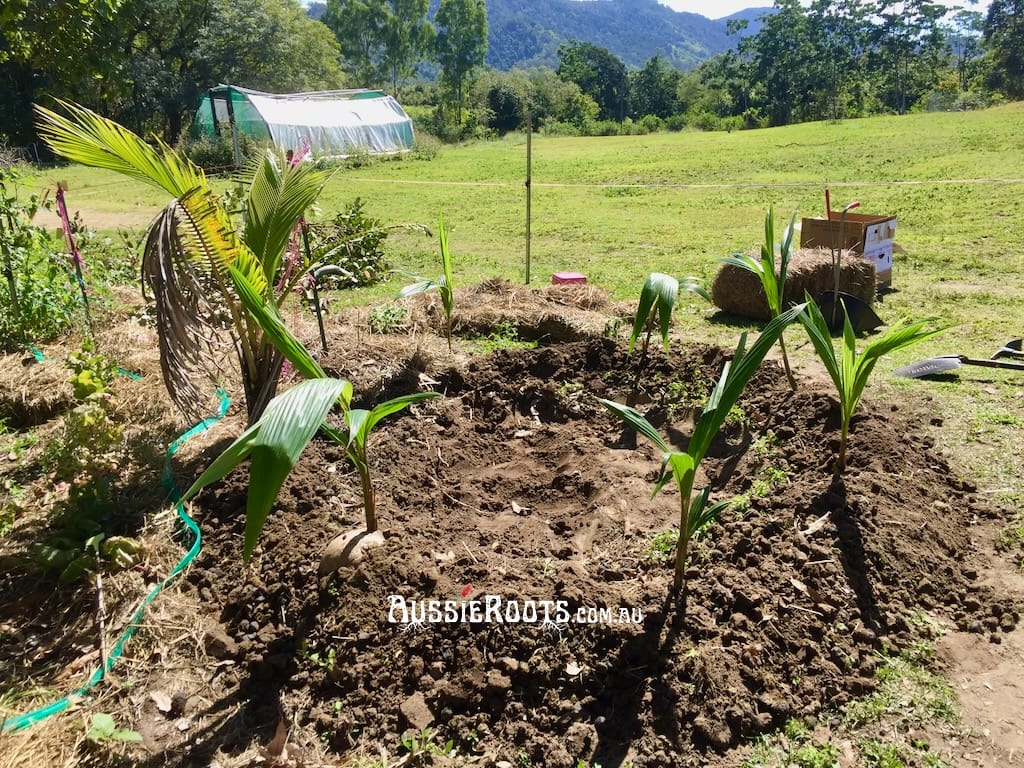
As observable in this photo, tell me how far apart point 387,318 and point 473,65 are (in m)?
60.3

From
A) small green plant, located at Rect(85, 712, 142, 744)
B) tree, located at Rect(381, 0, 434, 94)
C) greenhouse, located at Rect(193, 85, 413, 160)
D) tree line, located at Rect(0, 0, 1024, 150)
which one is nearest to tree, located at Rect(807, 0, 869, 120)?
tree line, located at Rect(0, 0, 1024, 150)

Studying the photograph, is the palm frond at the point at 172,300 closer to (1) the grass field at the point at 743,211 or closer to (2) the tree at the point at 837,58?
(1) the grass field at the point at 743,211

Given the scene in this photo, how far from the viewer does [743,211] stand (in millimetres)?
11586

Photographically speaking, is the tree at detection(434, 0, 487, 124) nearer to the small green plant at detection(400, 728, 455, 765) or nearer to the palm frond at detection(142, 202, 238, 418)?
the palm frond at detection(142, 202, 238, 418)

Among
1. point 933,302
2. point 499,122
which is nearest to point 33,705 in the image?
point 933,302

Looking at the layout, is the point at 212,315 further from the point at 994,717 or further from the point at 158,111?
the point at 158,111

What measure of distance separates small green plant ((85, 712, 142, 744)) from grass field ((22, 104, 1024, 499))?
347cm

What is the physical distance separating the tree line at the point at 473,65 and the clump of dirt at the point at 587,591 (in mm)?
4391

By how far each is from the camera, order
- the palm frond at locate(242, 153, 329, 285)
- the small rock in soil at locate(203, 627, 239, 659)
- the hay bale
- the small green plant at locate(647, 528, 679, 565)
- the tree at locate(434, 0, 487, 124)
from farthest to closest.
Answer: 1. the tree at locate(434, 0, 487, 124)
2. the hay bale
3. the palm frond at locate(242, 153, 329, 285)
4. the small green plant at locate(647, 528, 679, 565)
5. the small rock in soil at locate(203, 627, 239, 659)

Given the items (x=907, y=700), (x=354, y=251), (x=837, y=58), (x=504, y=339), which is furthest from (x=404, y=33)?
(x=907, y=700)

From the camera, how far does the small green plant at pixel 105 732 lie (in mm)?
2049

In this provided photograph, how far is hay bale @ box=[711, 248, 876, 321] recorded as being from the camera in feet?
18.5

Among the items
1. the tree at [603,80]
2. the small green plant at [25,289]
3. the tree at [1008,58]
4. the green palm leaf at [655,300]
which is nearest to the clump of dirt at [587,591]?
the green palm leaf at [655,300]

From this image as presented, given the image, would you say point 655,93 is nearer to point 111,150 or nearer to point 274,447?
point 111,150
